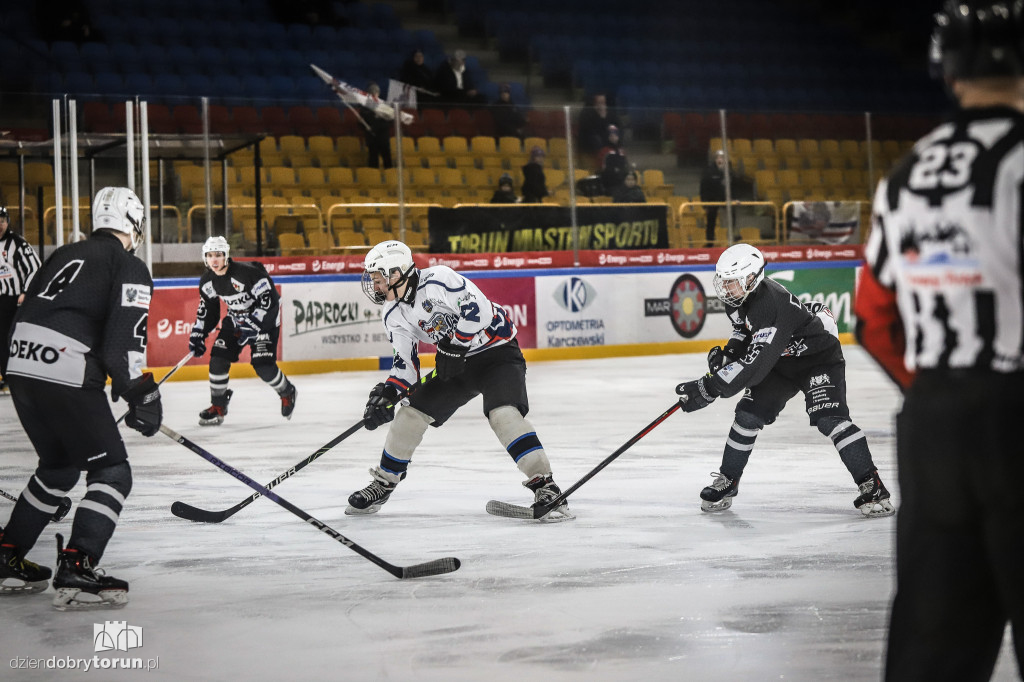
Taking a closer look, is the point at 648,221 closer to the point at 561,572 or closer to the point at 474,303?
the point at 474,303

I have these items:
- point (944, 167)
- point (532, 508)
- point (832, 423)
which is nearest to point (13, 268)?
point (532, 508)

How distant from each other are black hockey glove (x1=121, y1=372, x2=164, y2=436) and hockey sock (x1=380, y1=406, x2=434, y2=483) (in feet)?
4.79

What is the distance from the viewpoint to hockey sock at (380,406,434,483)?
4.99 m

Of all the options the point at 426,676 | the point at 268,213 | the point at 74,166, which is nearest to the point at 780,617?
the point at 426,676

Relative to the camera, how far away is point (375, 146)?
455 inches

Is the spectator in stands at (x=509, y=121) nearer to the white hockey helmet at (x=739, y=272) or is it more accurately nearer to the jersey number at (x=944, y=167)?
the white hockey helmet at (x=739, y=272)

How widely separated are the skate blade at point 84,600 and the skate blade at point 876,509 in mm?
2688

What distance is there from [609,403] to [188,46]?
8169 millimetres

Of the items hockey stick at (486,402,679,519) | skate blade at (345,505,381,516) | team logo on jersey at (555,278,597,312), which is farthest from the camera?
team logo on jersey at (555,278,597,312)

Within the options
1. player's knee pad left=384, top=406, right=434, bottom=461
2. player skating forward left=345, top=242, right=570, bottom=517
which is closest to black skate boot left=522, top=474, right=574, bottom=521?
player skating forward left=345, top=242, right=570, bottom=517

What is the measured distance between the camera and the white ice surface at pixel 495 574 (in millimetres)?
2934

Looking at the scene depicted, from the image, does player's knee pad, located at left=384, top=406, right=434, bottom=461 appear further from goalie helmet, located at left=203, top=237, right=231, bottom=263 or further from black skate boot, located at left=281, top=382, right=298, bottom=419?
goalie helmet, located at left=203, top=237, right=231, bottom=263

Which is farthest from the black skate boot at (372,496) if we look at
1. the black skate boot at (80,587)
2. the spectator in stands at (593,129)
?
the spectator in stands at (593,129)

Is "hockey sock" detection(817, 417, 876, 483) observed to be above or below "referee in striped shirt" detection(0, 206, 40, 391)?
below
